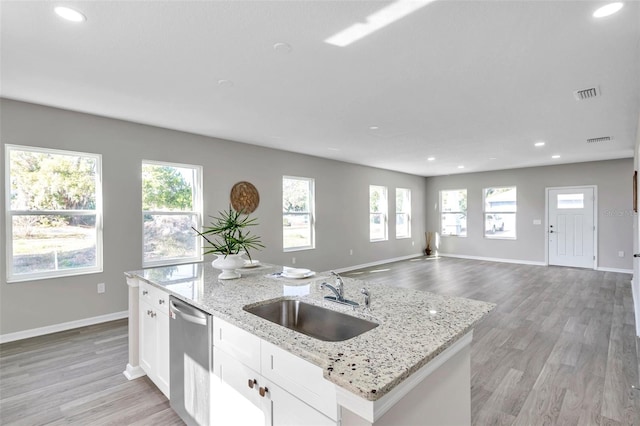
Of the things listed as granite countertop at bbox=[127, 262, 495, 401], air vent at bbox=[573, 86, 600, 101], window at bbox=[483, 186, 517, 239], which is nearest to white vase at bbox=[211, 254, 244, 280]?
granite countertop at bbox=[127, 262, 495, 401]

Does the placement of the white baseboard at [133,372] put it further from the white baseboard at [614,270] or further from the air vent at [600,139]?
the white baseboard at [614,270]

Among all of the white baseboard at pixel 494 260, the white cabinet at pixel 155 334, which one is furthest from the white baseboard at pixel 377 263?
the white cabinet at pixel 155 334

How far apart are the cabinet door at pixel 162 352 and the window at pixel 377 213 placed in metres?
6.21

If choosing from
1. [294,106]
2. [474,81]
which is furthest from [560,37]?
[294,106]

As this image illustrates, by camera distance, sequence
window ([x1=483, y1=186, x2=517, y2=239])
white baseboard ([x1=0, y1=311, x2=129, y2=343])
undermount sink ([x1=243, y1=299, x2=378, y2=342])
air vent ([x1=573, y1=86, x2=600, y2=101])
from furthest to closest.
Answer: window ([x1=483, y1=186, x2=517, y2=239]) → white baseboard ([x1=0, y1=311, x2=129, y2=343]) → air vent ([x1=573, y1=86, x2=600, y2=101]) → undermount sink ([x1=243, y1=299, x2=378, y2=342])

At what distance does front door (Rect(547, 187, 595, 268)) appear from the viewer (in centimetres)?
728

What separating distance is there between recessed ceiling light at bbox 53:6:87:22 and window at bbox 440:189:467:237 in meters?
9.30

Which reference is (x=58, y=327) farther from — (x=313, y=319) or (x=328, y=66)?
(x=328, y=66)

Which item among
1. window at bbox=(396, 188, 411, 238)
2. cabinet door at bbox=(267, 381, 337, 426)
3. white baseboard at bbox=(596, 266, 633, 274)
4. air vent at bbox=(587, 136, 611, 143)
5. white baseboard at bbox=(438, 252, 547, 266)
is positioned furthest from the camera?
window at bbox=(396, 188, 411, 238)

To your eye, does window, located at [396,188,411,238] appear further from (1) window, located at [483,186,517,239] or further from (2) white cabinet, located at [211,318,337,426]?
(2) white cabinet, located at [211,318,337,426]

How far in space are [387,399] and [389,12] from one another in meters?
2.05

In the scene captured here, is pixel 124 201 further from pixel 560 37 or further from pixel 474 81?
pixel 560 37

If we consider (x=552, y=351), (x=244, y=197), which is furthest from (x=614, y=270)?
(x=244, y=197)

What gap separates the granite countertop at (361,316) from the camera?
100cm
